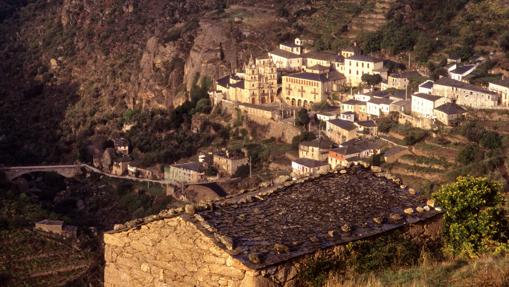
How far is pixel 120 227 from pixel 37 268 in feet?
75.9

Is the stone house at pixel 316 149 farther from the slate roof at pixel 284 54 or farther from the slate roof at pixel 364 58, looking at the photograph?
the slate roof at pixel 284 54

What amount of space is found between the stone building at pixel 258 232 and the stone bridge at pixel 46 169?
1645 inches

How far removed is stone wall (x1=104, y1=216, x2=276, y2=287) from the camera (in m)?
8.25

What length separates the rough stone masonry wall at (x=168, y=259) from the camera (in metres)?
8.28

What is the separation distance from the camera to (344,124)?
4353 cm

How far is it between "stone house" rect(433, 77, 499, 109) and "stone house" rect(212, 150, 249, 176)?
915 cm

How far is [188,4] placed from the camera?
6938cm

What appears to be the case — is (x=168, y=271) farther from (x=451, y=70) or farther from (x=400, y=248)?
(x=451, y=70)

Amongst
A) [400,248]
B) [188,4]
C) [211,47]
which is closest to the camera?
[400,248]

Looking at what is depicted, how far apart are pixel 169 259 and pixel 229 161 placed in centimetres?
3504

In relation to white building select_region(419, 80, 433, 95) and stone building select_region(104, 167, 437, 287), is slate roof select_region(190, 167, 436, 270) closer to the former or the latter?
stone building select_region(104, 167, 437, 287)

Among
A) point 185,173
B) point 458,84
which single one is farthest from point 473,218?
point 185,173

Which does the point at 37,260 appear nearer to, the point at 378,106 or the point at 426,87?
the point at 378,106

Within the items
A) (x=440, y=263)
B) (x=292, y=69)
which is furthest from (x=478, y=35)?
(x=440, y=263)
